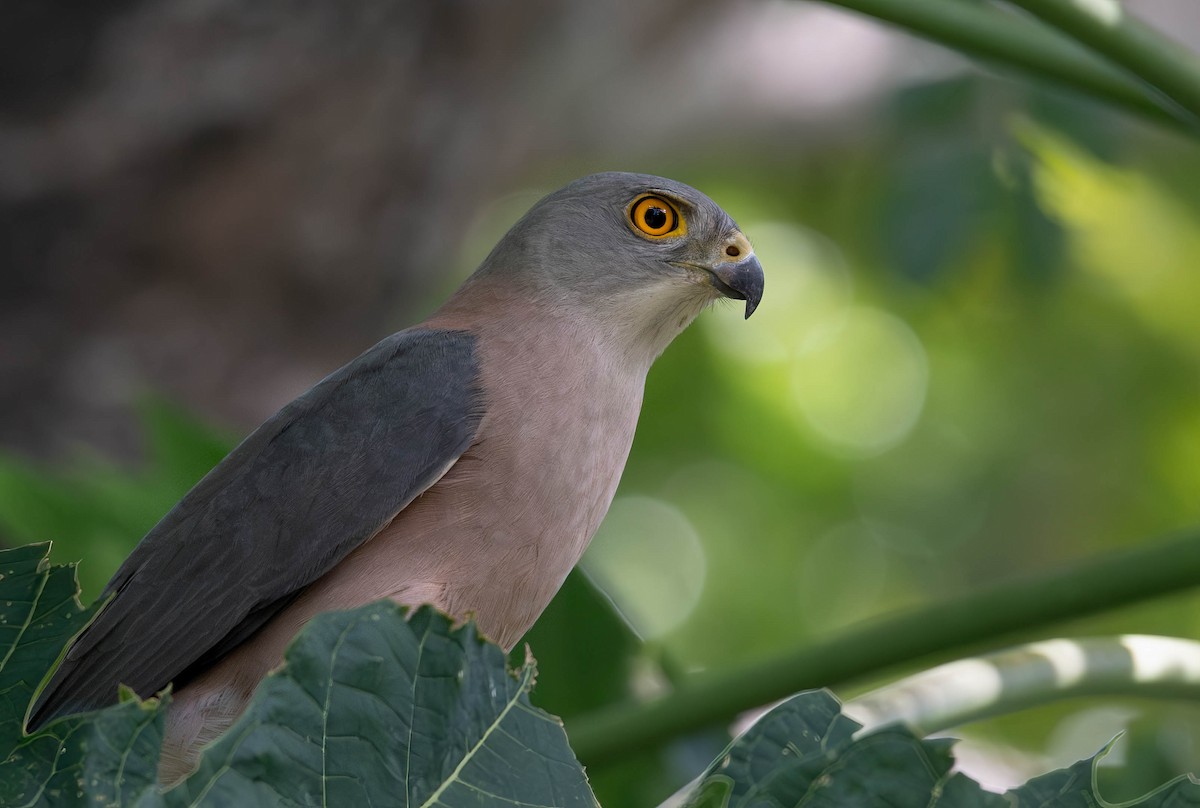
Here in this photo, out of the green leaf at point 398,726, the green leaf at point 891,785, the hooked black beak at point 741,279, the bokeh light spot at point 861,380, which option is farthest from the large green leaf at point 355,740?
the bokeh light spot at point 861,380

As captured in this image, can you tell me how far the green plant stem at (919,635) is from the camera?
7.16ft

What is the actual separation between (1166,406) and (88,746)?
292 inches

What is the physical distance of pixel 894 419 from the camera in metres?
9.27

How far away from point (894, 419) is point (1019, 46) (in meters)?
6.89

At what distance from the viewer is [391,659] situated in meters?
1.39

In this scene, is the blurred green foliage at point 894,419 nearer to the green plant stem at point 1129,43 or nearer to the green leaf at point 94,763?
the green plant stem at point 1129,43

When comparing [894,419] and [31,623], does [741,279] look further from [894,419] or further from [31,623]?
[894,419]

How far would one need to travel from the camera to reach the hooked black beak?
2639 millimetres

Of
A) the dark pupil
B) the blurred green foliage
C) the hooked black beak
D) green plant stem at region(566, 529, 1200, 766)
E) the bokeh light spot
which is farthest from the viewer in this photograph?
the bokeh light spot

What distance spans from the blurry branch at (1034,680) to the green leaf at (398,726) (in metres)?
0.93

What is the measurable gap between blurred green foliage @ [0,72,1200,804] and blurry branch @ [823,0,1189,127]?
2.28m

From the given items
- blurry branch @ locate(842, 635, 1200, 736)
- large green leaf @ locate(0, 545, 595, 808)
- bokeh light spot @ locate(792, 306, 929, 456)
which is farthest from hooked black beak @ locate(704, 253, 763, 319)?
bokeh light spot @ locate(792, 306, 929, 456)

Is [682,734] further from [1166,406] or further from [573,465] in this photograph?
[1166,406]

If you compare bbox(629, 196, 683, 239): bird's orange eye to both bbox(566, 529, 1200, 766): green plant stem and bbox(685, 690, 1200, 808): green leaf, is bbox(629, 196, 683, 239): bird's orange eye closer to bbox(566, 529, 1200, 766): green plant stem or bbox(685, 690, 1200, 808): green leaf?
bbox(566, 529, 1200, 766): green plant stem
